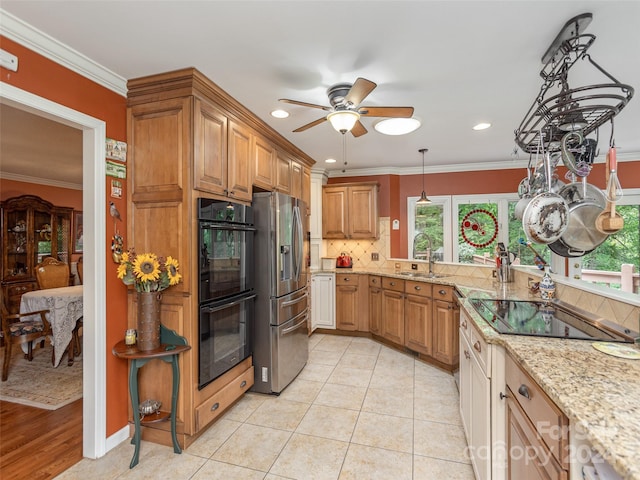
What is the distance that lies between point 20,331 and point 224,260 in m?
2.69

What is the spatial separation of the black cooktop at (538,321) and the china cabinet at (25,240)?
5923 millimetres

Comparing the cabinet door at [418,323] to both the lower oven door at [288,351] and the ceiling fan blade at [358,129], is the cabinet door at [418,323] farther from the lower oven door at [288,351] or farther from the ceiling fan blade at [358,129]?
the ceiling fan blade at [358,129]

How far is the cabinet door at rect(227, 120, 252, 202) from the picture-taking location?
2.46 m

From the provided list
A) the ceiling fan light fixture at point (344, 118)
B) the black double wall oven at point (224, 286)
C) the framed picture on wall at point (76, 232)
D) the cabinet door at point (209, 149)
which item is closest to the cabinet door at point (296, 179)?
the black double wall oven at point (224, 286)

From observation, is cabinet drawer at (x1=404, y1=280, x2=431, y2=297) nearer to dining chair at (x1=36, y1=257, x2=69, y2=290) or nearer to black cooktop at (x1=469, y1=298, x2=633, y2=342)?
black cooktop at (x1=469, y1=298, x2=633, y2=342)

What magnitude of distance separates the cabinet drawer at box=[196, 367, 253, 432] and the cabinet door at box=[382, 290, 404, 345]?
192 cm

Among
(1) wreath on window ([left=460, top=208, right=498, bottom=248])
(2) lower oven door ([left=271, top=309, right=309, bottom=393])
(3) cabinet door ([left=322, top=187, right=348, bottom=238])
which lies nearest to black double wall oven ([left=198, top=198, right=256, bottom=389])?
(2) lower oven door ([left=271, top=309, right=309, bottom=393])

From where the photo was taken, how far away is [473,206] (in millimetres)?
4656

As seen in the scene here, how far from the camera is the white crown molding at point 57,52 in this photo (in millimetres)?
1547

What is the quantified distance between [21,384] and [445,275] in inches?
177

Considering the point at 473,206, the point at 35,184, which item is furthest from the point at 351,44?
the point at 35,184

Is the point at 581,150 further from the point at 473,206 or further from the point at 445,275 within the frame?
the point at 473,206

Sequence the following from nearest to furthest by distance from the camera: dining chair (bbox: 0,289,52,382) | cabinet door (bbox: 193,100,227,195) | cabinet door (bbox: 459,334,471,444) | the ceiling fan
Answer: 1. the ceiling fan
2. cabinet door (bbox: 459,334,471,444)
3. cabinet door (bbox: 193,100,227,195)
4. dining chair (bbox: 0,289,52,382)

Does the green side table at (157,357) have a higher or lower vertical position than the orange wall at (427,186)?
lower
